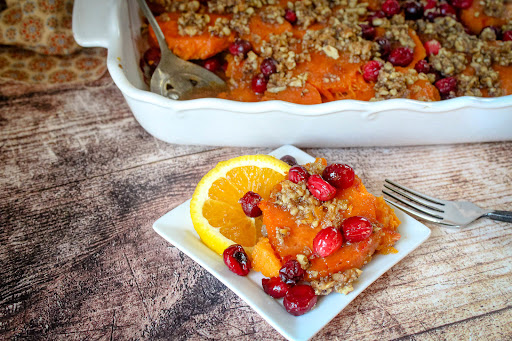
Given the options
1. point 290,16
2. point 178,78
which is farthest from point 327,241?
point 290,16

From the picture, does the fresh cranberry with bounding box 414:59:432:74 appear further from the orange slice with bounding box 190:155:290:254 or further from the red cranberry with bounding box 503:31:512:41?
the orange slice with bounding box 190:155:290:254

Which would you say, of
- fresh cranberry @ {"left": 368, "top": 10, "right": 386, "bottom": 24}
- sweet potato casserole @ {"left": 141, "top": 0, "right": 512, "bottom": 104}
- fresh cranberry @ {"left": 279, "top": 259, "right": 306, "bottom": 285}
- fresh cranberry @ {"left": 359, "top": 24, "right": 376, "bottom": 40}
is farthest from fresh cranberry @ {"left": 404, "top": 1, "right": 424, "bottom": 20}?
fresh cranberry @ {"left": 279, "top": 259, "right": 306, "bottom": 285}

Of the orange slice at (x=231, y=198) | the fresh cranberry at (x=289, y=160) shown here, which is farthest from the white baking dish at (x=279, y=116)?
the orange slice at (x=231, y=198)

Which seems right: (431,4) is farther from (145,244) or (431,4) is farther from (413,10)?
(145,244)

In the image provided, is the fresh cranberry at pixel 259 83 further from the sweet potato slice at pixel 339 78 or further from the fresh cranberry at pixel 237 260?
the fresh cranberry at pixel 237 260

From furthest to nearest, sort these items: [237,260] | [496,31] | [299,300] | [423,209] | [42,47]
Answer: [42,47] < [496,31] < [423,209] < [237,260] < [299,300]

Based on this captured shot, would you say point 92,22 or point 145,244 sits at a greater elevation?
point 92,22

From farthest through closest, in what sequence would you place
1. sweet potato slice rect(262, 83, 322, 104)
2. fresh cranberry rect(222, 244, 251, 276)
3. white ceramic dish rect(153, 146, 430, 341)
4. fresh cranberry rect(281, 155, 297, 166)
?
sweet potato slice rect(262, 83, 322, 104), fresh cranberry rect(281, 155, 297, 166), fresh cranberry rect(222, 244, 251, 276), white ceramic dish rect(153, 146, 430, 341)
